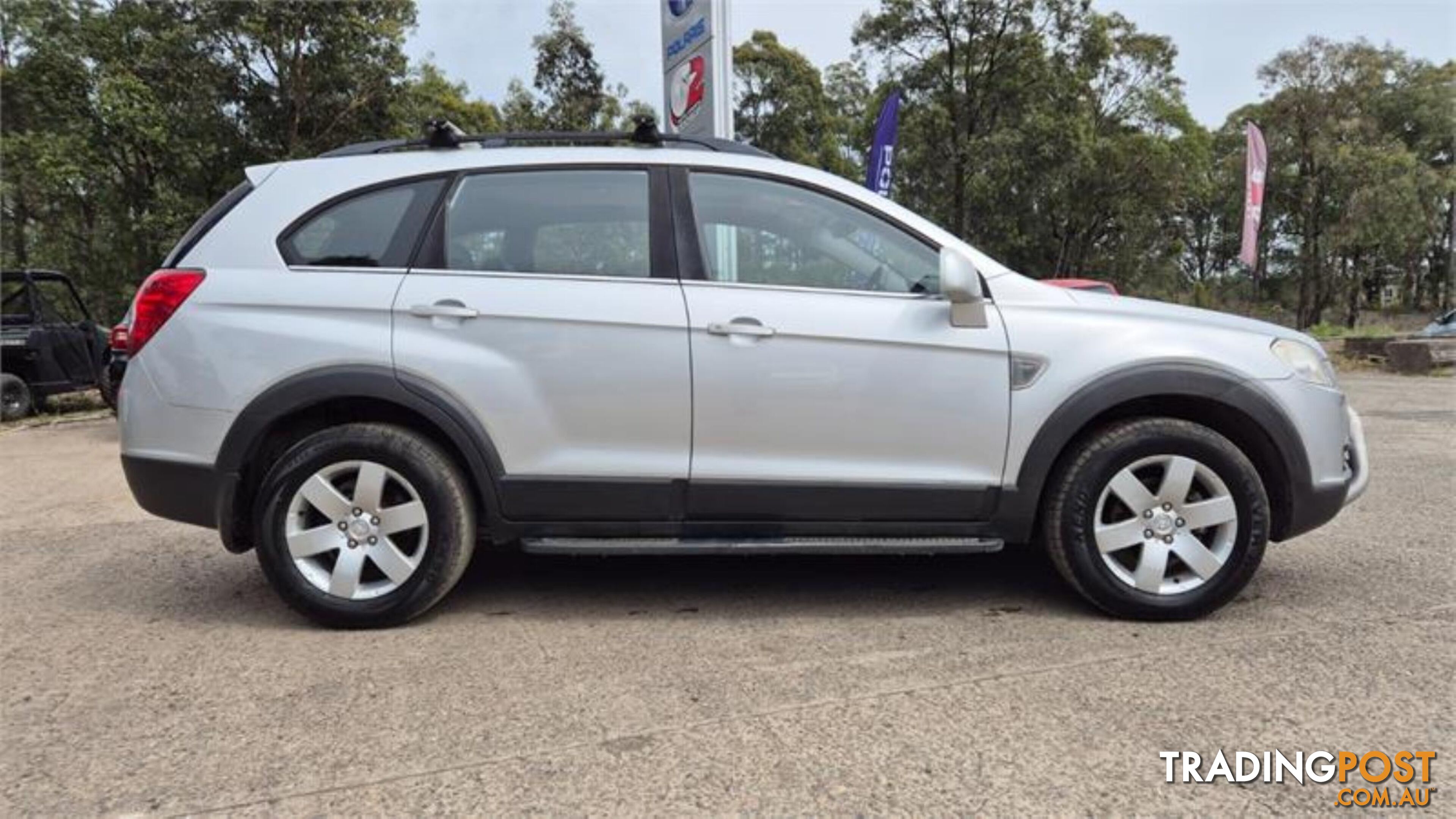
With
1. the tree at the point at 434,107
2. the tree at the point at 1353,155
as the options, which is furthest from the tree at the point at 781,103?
the tree at the point at 1353,155

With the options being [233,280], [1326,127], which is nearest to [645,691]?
[233,280]

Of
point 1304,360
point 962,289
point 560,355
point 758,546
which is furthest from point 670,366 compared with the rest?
point 1304,360

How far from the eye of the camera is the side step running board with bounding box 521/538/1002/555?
3.29 meters

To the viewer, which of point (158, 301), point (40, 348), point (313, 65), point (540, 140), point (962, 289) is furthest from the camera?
point (313, 65)

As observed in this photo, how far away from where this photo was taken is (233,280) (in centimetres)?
328

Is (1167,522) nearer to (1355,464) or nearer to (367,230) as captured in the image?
(1355,464)

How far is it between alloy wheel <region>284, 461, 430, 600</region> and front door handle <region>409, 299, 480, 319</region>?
0.57 meters

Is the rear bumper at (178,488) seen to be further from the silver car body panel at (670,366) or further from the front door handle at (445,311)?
the front door handle at (445,311)

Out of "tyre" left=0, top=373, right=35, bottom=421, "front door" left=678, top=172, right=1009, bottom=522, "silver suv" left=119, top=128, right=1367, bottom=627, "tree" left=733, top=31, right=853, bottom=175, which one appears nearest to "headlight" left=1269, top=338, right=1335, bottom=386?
"silver suv" left=119, top=128, right=1367, bottom=627

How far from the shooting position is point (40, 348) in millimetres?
11289

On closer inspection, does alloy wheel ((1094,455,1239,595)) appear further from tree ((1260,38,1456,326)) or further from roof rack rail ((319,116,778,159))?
tree ((1260,38,1456,326))

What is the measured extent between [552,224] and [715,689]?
1806 mm

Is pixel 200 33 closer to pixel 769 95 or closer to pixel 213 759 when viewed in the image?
pixel 213 759

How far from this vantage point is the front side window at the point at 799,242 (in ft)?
11.1
